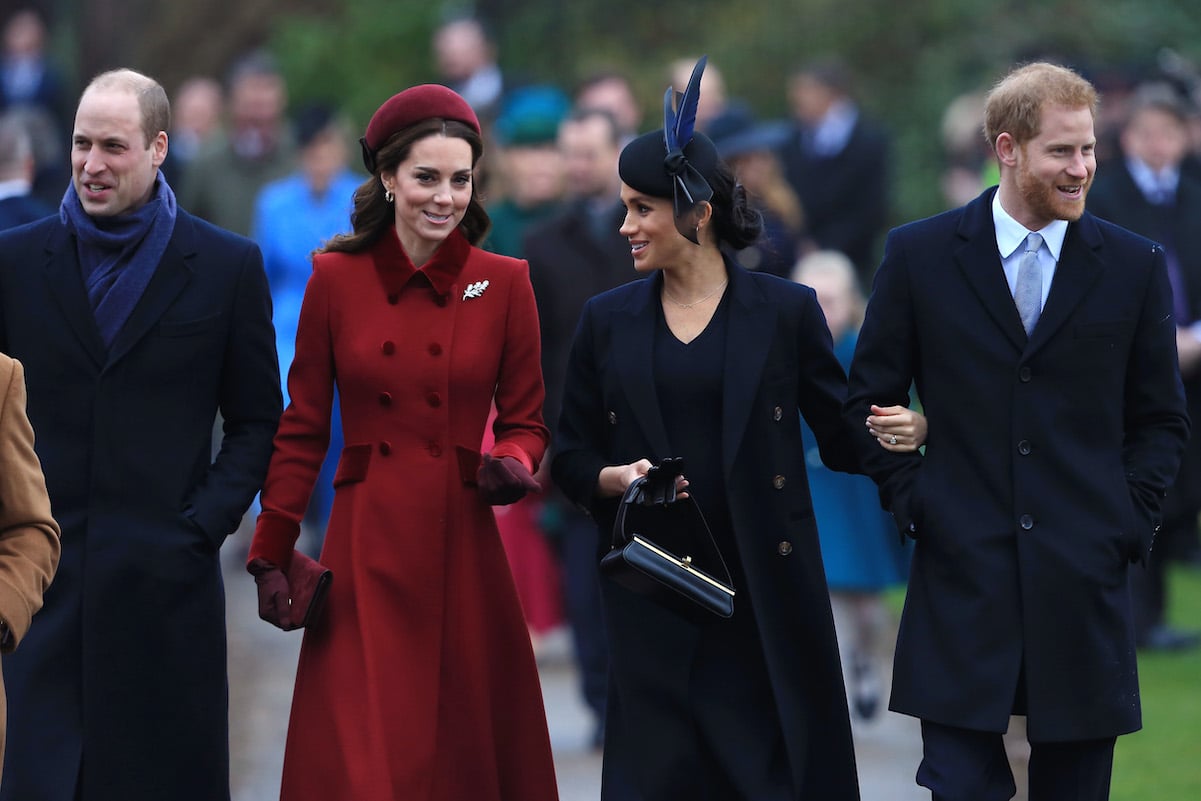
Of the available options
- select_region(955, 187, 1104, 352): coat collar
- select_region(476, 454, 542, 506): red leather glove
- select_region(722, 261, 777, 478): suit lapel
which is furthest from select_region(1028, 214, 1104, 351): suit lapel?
select_region(476, 454, 542, 506): red leather glove

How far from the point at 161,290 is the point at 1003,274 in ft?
7.53

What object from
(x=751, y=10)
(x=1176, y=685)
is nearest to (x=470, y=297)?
(x=1176, y=685)

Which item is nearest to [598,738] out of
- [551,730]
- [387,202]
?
[551,730]

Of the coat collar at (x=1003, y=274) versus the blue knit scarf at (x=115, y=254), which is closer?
the coat collar at (x=1003, y=274)

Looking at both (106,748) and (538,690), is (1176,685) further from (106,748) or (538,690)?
(106,748)

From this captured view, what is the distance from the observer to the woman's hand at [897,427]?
623 cm

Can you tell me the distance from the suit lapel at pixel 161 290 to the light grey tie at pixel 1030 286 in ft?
7.45

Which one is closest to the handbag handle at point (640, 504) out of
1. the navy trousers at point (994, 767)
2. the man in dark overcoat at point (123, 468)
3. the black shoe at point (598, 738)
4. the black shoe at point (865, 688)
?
the navy trousers at point (994, 767)

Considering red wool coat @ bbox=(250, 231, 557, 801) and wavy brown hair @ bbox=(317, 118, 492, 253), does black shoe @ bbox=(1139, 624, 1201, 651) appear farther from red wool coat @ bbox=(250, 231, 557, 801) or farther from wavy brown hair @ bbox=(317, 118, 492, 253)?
wavy brown hair @ bbox=(317, 118, 492, 253)

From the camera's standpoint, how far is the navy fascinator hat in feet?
20.8

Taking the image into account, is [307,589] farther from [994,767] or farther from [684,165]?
[994,767]

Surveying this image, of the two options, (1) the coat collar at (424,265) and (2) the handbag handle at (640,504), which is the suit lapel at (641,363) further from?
(1) the coat collar at (424,265)

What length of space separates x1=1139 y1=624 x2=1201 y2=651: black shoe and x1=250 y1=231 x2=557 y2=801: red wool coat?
5.53 metres

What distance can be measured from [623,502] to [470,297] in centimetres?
85
